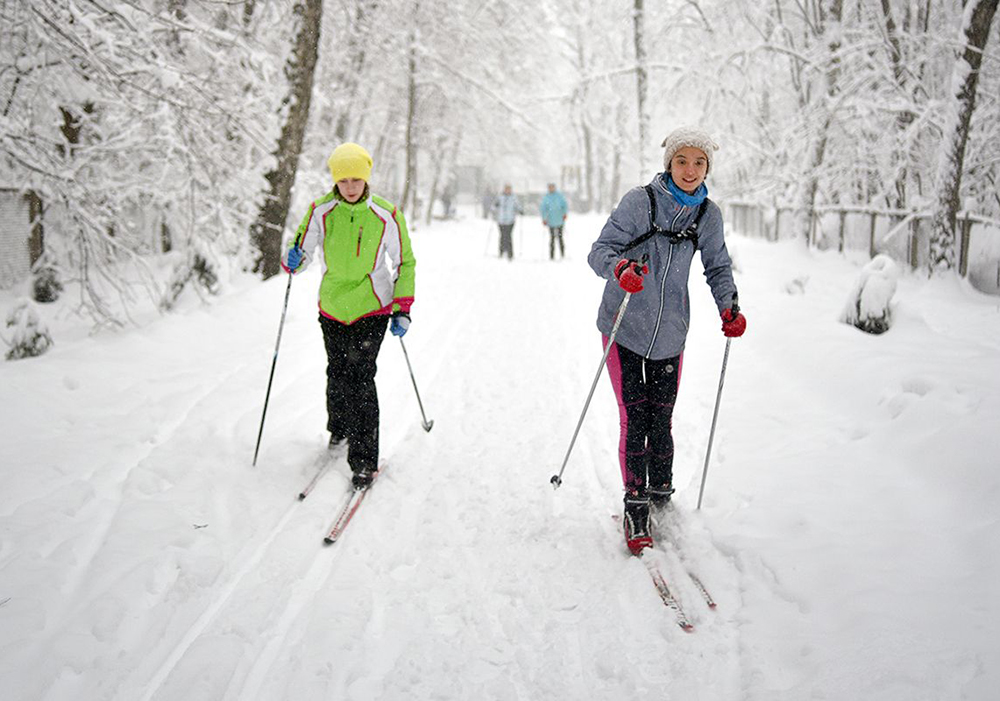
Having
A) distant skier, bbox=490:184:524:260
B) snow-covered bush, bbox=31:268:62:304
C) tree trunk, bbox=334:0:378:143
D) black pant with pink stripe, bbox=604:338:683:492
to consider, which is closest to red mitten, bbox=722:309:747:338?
black pant with pink stripe, bbox=604:338:683:492

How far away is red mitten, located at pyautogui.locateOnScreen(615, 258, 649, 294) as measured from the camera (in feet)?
9.88

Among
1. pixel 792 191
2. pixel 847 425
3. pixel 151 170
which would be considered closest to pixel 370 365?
pixel 847 425

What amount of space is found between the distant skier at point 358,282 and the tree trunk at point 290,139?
233 inches

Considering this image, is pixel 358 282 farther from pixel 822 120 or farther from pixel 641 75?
pixel 641 75

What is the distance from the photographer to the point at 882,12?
11633 mm

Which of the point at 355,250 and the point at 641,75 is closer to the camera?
the point at 355,250

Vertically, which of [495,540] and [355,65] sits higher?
[355,65]

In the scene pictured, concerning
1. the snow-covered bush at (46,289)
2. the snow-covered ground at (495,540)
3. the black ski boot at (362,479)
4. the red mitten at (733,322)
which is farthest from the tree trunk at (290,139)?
the red mitten at (733,322)

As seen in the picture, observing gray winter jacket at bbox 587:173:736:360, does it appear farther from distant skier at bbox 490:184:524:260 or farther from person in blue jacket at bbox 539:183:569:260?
distant skier at bbox 490:184:524:260

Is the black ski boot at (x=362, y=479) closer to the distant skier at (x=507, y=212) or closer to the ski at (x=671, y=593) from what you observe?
the ski at (x=671, y=593)

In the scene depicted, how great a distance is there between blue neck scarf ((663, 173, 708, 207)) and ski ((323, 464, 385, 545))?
8.07ft

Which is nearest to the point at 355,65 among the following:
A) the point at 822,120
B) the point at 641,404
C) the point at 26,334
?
Answer: the point at 822,120

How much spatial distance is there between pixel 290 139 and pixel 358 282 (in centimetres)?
693

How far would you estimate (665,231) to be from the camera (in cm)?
327
